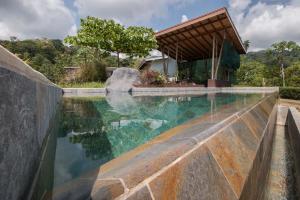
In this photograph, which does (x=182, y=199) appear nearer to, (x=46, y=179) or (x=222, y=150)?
(x=222, y=150)

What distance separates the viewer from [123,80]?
16.0m

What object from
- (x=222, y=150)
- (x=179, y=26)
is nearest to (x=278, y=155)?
(x=222, y=150)

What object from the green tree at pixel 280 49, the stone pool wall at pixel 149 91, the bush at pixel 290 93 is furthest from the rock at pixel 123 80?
the green tree at pixel 280 49

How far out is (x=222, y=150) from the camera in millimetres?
1479

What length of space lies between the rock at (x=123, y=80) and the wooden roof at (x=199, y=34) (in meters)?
4.77

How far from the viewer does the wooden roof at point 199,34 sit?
15.4 metres

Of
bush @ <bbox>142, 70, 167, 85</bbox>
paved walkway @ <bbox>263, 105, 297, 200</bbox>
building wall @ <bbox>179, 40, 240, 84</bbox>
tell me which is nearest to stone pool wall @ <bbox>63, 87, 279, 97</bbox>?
bush @ <bbox>142, 70, 167, 85</bbox>

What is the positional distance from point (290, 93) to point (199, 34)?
9.90 metres

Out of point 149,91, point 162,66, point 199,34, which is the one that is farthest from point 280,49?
point 149,91

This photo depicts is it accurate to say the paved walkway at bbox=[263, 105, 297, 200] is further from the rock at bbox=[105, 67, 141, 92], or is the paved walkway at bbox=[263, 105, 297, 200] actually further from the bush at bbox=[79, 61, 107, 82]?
the bush at bbox=[79, 61, 107, 82]

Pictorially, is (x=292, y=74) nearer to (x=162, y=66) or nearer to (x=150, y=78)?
(x=162, y=66)

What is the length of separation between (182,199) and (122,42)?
20.8m

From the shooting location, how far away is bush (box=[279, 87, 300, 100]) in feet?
64.9

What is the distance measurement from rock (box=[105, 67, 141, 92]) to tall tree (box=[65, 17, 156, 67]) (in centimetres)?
519
